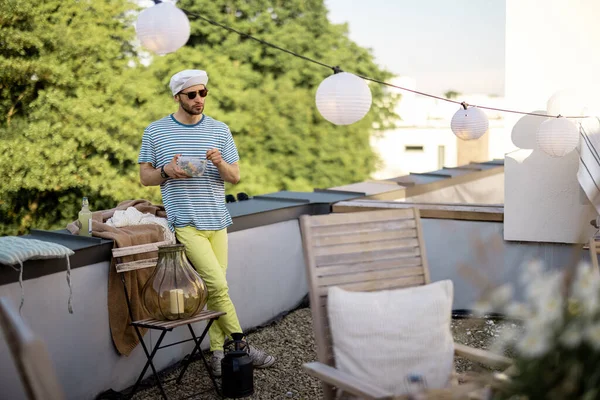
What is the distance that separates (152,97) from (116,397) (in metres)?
16.3

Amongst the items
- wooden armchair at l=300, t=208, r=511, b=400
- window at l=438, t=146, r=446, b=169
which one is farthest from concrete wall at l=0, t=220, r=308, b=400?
window at l=438, t=146, r=446, b=169

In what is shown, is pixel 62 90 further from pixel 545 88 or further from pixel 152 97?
pixel 545 88

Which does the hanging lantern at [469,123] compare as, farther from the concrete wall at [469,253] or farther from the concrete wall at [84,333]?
the concrete wall at [84,333]

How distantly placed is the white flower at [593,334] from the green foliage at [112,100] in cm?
1634

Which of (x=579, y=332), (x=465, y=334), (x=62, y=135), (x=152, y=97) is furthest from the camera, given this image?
(x=152, y=97)

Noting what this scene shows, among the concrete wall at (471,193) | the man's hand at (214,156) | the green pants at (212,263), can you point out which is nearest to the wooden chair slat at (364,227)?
the man's hand at (214,156)

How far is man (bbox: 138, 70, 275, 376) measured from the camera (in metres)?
3.63

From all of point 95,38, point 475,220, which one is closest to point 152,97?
point 95,38

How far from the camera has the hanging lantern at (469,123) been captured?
471 centimetres

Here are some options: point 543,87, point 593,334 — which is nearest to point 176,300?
point 593,334

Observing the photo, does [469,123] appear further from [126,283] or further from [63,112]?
[63,112]

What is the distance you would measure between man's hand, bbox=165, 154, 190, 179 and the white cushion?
136 cm

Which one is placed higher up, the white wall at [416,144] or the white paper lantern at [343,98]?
the white paper lantern at [343,98]

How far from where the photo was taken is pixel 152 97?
19094 mm
